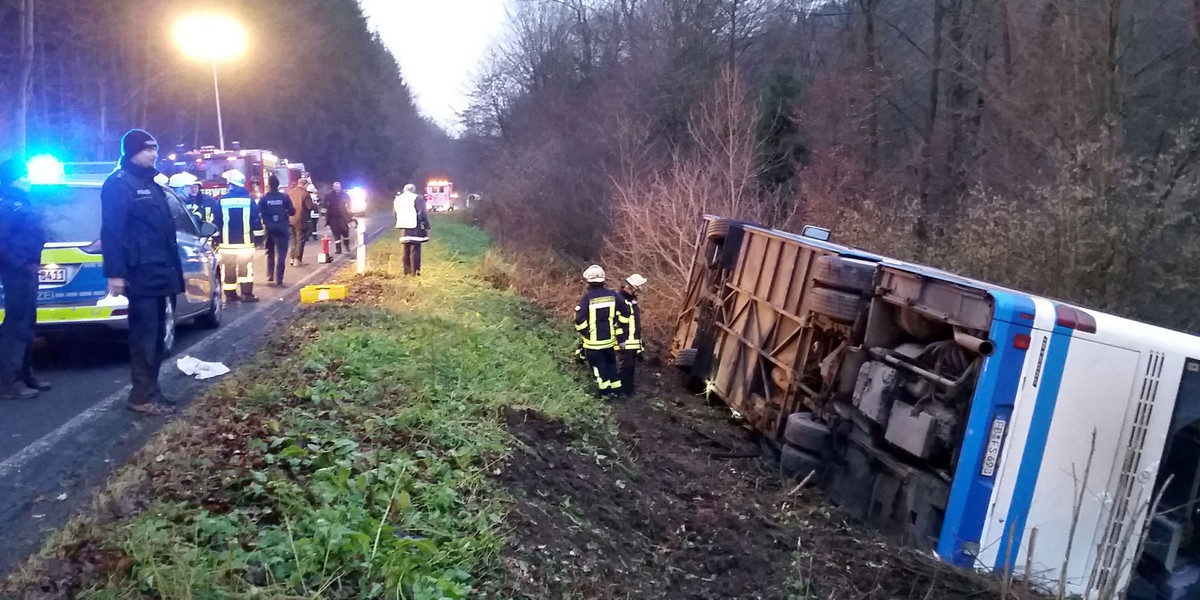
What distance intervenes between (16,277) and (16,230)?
0.34m

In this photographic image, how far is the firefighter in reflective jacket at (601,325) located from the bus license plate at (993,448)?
4.14 metres

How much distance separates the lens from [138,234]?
5773 millimetres

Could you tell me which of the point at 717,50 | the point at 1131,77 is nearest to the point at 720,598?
the point at 1131,77

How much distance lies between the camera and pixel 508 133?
117 feet

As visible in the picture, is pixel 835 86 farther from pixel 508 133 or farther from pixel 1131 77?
pixel 508 133

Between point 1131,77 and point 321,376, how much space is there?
13.1 meters

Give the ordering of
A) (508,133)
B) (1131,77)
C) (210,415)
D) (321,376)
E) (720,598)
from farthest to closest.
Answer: (508,133)
(1131,77)
(321,376)
(210,415)
(720,598)

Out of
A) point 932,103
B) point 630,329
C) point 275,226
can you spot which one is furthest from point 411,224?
point 932,103

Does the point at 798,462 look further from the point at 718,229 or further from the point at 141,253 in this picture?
the point at 141,253

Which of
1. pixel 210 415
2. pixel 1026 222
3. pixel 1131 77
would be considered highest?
pixel 1131 77

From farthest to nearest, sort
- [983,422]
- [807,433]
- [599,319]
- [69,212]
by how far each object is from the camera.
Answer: [599,319], [69,212], [807,433], [983,422]

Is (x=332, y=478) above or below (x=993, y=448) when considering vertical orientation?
below

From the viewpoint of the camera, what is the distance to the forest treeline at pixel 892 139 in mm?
10859

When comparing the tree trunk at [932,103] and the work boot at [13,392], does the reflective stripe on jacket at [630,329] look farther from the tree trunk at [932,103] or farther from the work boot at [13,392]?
the tree trunk at [932,103]
